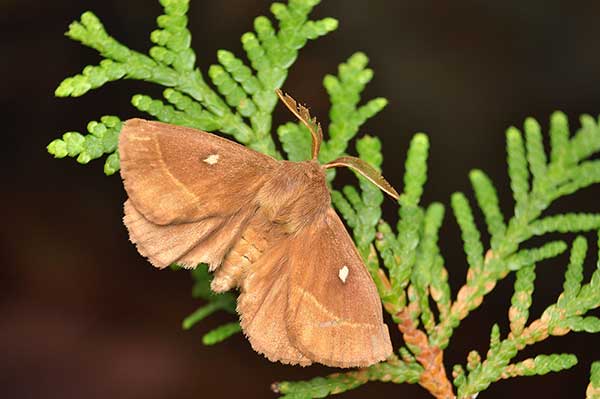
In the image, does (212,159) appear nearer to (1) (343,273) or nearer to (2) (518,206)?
(1) (343,273)

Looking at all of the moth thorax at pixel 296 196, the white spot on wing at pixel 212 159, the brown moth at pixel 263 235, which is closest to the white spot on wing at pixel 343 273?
the brown moth at pixel 263 235

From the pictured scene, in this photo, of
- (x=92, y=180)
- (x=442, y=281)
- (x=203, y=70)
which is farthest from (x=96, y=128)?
(x=92, y=180)

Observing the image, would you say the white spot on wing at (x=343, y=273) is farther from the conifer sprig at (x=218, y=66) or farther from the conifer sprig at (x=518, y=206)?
the conifer sprig at (x=218, y=66)

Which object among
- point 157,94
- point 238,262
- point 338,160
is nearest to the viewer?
point 238,262

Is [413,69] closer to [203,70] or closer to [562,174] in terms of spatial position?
[203,70]

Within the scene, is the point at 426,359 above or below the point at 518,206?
below

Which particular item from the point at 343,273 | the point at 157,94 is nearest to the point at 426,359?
the point at 343,273

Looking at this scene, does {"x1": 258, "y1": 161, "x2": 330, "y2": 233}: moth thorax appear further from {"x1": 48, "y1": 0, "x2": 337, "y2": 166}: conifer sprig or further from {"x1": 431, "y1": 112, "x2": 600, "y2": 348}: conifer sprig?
{"x1": 431, "y1": 112, "x2": 600, "y2": 348}: conifer sprig
